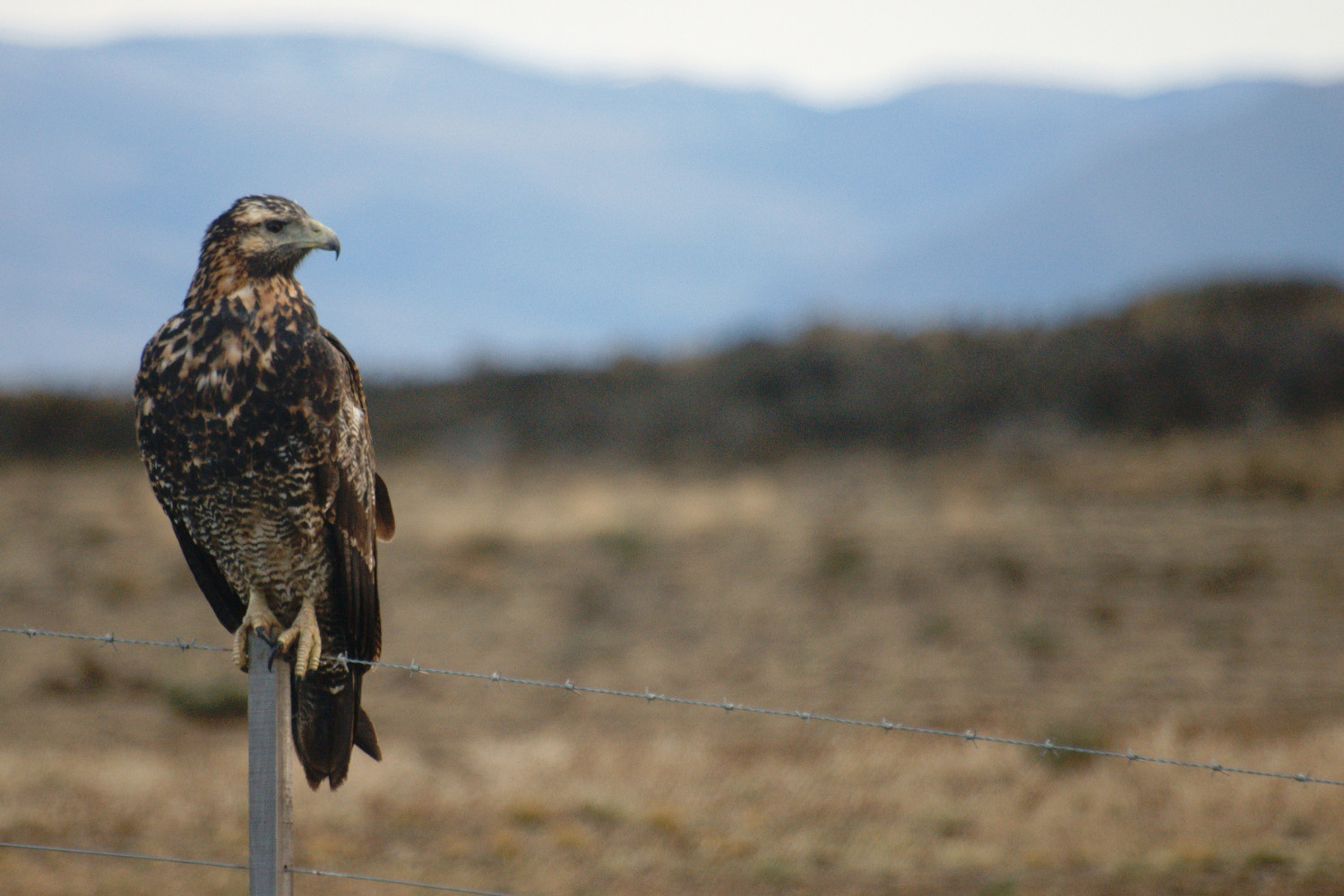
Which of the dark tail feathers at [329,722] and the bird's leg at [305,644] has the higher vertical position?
the bird's leg at [305,644]

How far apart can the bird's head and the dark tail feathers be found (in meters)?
1.23

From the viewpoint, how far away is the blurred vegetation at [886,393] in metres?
19.0

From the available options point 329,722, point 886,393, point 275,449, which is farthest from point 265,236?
point 886,393

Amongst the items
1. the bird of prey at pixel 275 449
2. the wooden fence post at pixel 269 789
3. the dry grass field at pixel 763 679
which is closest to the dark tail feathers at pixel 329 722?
the bird of prey at pixel 275 449

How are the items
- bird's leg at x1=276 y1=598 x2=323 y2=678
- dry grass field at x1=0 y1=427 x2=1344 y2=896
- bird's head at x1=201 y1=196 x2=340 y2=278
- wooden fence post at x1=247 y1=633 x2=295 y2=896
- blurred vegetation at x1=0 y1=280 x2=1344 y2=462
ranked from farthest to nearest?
blurred vegetation at x1=0 y1=280 x2=1344 y2=462
dry grass field at x1=0 y1=427 x2=1344 y2=896
bird's head at x1=201 y1=196 x2=340 y2=278
bird's leg at x1=276 y1=598 x2=323 y2=678
wooden fence post at x1=247 y1=633 x2=295 y2=896

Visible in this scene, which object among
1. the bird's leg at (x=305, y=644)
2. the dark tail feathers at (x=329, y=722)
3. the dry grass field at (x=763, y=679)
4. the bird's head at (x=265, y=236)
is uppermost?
the bird's head at (x=265, y=236)

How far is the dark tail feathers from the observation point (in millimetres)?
3607

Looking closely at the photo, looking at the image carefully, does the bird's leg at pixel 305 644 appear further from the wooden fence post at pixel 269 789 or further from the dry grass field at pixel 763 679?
the dry grass field at pixel 763 679

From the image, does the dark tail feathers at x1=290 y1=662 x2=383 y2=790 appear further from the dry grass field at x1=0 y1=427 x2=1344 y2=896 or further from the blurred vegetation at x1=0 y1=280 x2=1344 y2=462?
the blurred vegetation at x1=0 y1=280 x2=1344 y2=462

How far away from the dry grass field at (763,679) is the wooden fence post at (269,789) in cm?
459

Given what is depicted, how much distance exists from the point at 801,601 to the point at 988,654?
2382mm

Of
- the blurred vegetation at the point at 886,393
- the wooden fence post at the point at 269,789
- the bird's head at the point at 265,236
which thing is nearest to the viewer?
the wooden fence post at the point at 269,789

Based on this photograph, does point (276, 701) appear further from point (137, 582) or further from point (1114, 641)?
point (137, 582)

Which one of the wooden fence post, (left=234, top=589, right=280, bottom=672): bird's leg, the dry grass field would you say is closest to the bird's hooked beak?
(left=234, top=589, right=280, bottom=672): bird's leg
